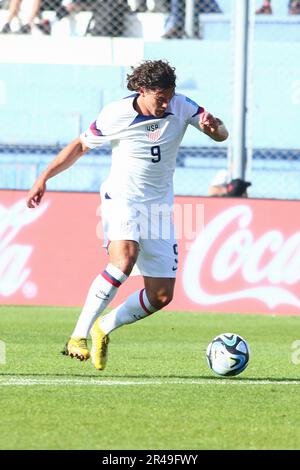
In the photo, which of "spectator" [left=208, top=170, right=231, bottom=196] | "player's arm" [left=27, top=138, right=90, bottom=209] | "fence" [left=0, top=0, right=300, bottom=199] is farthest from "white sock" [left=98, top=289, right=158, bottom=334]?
"fence" [left=0, top=0, right=300, bottom=199]

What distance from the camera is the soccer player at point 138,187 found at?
7.53 m

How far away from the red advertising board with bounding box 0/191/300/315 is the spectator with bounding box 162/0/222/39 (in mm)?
5137

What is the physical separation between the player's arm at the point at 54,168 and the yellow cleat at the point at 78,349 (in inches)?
36.9

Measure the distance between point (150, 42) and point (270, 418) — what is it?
1265 cm

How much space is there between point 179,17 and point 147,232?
34.6ft

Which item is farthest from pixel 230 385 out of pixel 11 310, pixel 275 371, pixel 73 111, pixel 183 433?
pixel 73 111

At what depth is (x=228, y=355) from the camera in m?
7.53

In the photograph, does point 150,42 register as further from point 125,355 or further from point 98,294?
point 98,294

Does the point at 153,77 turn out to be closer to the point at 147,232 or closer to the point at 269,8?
the point at 147,232

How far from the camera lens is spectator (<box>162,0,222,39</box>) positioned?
17.6m

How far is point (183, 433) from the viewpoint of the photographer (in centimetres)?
546

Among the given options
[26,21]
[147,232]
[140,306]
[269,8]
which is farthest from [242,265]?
[26,21]

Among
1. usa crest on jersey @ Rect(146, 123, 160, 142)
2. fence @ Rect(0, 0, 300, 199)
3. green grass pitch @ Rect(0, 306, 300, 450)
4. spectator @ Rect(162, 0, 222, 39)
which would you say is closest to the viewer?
green grass pitch @ Rect(0, 306, 300, 450)

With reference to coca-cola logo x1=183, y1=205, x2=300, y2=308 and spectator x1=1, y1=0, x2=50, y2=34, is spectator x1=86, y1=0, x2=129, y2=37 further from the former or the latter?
coca-cola logo x1=183, y1=205, x2=300, y2=308
